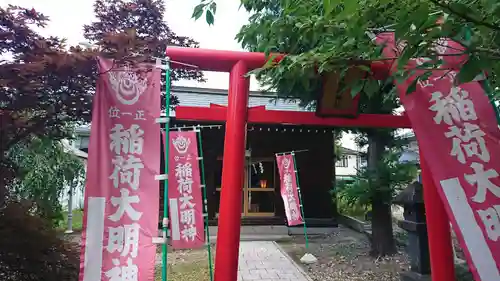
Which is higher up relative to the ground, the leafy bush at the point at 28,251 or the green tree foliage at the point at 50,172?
the green tree foliage at the point at 50,172

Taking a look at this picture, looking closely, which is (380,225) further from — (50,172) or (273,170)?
(50,172)

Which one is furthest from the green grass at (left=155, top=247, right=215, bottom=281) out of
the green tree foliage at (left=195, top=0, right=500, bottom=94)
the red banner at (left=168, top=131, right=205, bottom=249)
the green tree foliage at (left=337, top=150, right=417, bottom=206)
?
the green tree foliage at (left=195, top=0, right=500, bottom=94)

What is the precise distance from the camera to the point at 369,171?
700 cm

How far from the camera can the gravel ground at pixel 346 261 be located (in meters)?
6.23

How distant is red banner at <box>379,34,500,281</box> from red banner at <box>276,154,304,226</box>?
236 inches

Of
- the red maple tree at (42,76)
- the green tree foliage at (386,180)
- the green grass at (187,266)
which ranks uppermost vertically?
the red maple tree at (42,76)

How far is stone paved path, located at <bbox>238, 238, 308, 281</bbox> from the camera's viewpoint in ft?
20.6

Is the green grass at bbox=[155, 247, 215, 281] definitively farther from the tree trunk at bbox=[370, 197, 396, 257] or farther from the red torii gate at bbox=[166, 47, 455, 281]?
the tree trunk at bbox=[370, 197, 396, 257]

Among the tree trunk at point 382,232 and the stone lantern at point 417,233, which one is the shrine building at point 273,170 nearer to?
the tree trunk at point 382,232

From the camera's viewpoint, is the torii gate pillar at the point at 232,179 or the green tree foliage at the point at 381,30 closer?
the green tree foliage at the point at 381,30

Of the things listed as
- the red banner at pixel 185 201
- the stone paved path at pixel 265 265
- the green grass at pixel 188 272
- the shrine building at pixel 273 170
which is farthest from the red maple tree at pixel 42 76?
the shrine building at pixel 273 170

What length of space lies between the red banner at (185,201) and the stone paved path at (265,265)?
1173 mm

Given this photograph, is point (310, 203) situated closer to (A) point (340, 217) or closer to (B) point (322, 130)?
(A) point (340, 217)

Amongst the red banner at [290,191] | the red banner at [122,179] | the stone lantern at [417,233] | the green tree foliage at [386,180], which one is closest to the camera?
the red banner at [122,179]
